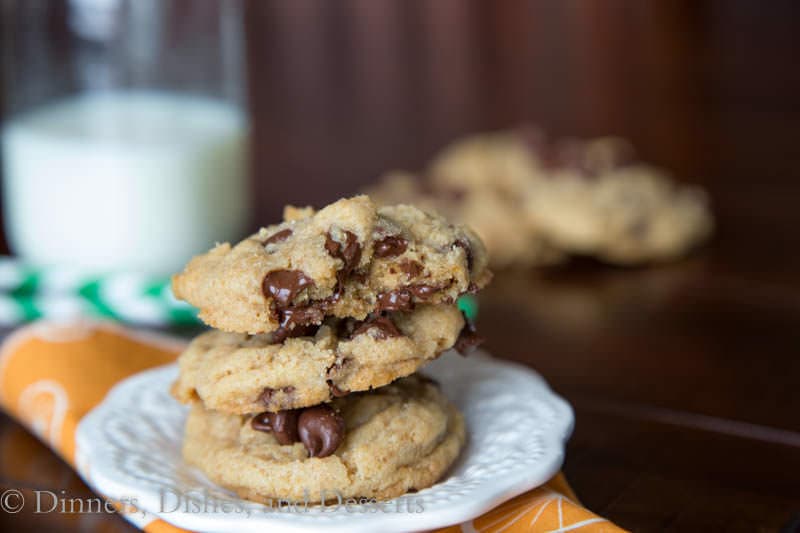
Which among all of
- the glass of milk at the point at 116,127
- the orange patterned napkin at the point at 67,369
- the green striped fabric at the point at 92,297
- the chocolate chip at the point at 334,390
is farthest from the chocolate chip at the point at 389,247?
the glass of milk at the point at 116,127

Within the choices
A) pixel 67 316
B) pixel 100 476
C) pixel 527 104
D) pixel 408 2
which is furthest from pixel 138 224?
pixel 408 2

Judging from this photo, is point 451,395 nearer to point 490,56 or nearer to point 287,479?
point 287,479

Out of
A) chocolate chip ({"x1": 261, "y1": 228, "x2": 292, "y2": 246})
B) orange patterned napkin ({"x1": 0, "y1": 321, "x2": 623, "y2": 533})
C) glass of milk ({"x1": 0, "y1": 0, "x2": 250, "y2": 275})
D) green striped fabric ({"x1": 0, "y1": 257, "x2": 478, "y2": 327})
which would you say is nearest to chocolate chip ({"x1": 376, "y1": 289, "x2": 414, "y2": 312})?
chocolate chip ({"x1": 261, "y1": 228, "x2": 292, "y2": 246})

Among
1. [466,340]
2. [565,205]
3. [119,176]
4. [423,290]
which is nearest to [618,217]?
[565,205]

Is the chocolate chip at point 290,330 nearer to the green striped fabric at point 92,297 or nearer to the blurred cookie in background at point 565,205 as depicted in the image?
the green striped fabric at point 92,297

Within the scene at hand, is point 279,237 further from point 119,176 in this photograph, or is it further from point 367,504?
point 119,176

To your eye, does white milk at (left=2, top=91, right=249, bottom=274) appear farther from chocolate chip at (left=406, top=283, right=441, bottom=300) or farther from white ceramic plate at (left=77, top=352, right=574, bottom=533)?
chocolate chip at (left=406, top=283, right=441, bottom=300)

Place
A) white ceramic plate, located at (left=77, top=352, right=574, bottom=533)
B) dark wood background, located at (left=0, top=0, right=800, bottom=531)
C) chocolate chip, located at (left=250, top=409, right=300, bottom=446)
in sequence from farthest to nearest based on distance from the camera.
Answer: dark wood background, located at (left=0, top=0, right=800, bottom=531) → chocolate chip, located at (left=250, top=409, right=300, bottom=446) → white ceramic plate, located at (left=77, top=352, right=574, bottom=533)
